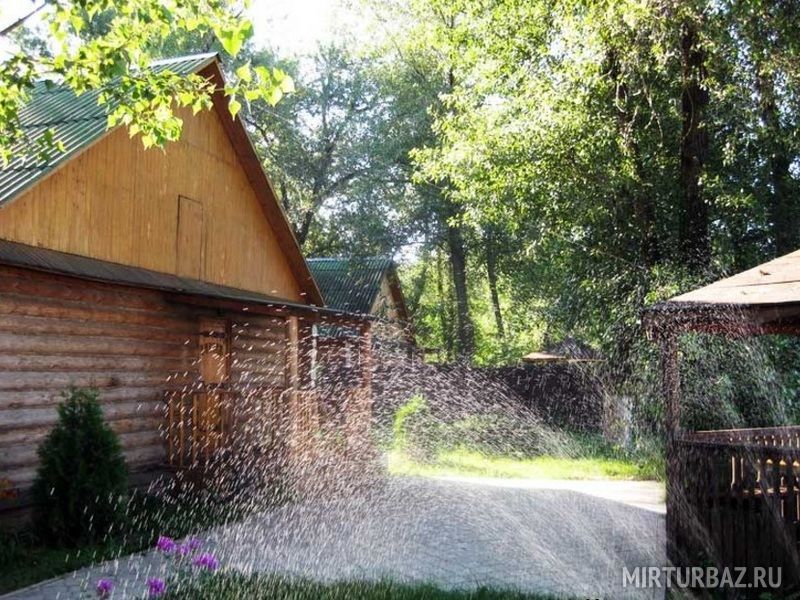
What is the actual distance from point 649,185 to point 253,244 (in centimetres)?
792

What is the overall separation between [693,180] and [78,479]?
12.7 meters

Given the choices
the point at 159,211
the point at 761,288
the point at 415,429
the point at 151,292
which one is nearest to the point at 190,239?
the point at 159,211

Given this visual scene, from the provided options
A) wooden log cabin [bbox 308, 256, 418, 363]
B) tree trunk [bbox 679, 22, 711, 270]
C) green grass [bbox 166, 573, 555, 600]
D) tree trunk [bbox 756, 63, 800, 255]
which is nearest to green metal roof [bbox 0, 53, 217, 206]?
green grass [bbox 166, 573, 555, 600]

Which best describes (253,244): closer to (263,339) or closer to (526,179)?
(263,339)

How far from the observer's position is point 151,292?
38.8 ft

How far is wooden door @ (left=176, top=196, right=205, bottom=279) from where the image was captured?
41.9 feet

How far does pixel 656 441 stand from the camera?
17750 millimetres

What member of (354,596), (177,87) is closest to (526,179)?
(177,87)

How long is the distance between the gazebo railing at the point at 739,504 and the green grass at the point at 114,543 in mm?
5453

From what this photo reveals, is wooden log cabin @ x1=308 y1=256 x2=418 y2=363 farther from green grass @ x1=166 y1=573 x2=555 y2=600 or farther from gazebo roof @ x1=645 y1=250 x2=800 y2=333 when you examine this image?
green grass @ x1=166 y1=573 x2=555 y2=600

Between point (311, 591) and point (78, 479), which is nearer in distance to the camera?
point (311, 591)

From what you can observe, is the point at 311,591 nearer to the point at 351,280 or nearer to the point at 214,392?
the point at 214,392

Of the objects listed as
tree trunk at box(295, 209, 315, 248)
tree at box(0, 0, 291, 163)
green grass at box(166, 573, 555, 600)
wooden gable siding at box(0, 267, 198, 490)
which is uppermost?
tree trunk at box(295, 209, 315, 248)

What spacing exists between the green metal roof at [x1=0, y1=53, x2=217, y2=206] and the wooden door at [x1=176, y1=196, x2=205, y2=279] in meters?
1.94
